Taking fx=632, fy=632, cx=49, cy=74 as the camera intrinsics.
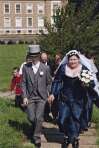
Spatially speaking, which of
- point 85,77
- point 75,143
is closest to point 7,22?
point 75,143

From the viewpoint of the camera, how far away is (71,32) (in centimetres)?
1994

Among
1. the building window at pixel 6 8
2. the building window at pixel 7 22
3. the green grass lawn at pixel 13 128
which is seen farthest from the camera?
the building window at pixel 6 8

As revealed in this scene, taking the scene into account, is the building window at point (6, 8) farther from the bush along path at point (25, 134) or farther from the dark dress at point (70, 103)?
the dark dress at point (70, 103)

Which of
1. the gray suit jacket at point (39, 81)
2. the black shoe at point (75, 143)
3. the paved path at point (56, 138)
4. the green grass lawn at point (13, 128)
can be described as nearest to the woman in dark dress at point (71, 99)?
the black shoe at point (75, 143)

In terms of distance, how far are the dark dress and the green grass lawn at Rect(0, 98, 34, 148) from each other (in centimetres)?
86

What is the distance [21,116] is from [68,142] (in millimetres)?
3700

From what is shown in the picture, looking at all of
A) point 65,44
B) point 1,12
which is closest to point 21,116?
point 65,44

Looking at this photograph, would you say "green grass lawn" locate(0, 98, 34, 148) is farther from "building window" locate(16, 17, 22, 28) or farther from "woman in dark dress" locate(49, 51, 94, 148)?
"building window" locate(16, 17, 22, 28)

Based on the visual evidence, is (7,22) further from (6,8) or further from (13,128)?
(13,128)

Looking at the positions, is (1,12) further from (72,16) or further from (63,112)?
(63,112)

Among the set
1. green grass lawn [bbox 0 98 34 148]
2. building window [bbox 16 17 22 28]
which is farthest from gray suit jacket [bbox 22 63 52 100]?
building window [bbox 16 17 22 28]

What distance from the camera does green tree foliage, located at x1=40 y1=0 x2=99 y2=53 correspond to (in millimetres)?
19734

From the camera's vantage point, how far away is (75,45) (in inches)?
786

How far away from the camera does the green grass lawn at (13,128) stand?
11.4 metres
